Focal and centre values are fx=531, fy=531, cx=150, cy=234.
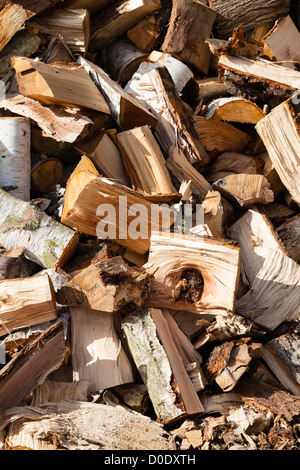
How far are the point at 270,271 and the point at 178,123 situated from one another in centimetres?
109

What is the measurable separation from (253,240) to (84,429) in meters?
1.43

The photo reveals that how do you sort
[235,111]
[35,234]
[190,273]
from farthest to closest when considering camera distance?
[235,111] → [35,234] → [190,273]

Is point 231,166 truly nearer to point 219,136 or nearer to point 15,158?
point 219,136

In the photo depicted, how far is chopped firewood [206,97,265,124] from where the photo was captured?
337cm

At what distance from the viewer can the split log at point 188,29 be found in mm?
3682

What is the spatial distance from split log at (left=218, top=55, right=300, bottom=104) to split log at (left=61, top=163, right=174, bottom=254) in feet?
3.51

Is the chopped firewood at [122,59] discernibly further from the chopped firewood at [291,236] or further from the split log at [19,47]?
the chopped firewood at [291,236]

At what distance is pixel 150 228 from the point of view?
9.64 ft

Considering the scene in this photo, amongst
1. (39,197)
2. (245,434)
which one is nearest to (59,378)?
(245,434)

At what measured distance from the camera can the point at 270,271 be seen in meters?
2.91

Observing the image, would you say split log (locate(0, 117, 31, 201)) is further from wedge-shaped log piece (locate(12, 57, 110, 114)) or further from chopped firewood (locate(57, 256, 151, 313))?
chopped firewood (locate(57, 256, 151, 313))

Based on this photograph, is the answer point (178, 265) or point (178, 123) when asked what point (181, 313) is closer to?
point (178, 265)

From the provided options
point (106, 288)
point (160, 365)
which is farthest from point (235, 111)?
point (160, 365)

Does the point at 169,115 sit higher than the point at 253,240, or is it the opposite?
the point at 169,115
